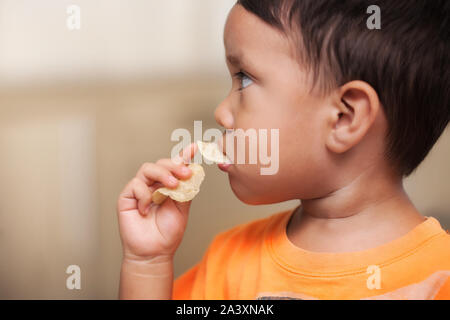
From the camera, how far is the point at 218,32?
4.15ft

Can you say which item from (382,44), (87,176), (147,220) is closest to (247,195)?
(147,220)

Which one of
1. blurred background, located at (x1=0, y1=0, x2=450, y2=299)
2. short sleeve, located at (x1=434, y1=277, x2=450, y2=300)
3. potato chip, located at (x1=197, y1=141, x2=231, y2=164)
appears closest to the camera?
short sleeve, located at (x1=434, y1=277, x2=450, y2=300)

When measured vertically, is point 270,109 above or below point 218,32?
below

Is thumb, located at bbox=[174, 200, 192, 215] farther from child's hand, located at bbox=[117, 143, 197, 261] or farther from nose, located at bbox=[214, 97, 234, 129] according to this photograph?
nose, located at bbox=[214, 97, 234, 129]

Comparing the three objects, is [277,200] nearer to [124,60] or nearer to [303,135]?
[303,135]

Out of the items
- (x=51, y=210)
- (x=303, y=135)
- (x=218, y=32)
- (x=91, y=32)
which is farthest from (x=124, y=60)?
(x=303, y=135)

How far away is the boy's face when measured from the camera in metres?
0.74

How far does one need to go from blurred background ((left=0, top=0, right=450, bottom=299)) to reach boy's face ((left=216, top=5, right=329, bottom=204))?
49 cm

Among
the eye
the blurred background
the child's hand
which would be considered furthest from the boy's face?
the blurred background

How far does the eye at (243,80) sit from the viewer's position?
773 millimetres

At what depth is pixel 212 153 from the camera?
32.1 inches

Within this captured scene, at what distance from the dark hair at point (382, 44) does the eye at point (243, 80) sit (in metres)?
0.09

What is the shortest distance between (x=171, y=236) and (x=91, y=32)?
590 millimetres

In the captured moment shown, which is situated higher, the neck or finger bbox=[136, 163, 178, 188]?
finger bbox=[136, 163, 178, 188]
